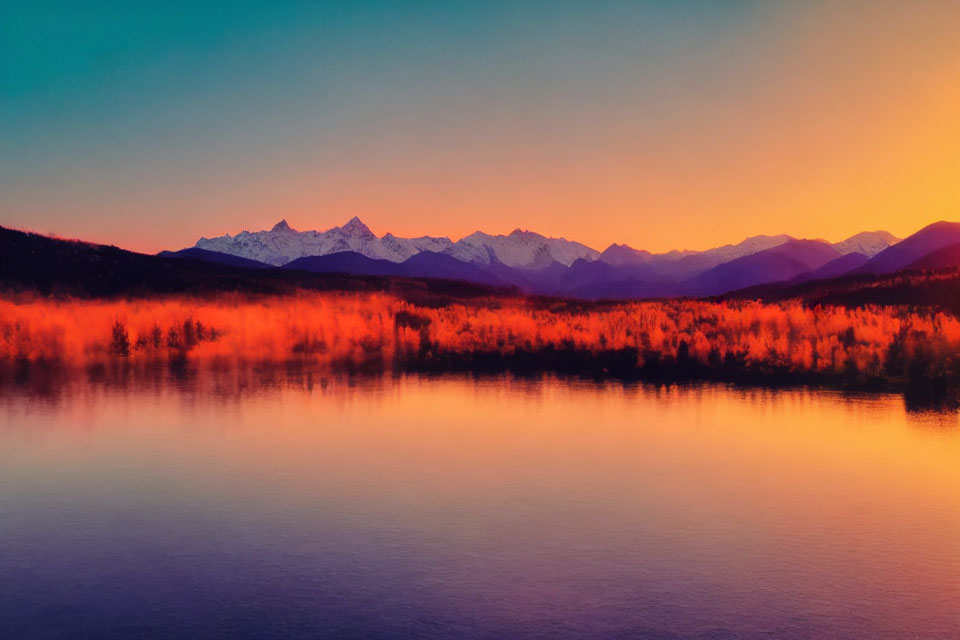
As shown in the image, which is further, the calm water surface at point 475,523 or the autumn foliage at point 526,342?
the autumn foliage at point 526,342

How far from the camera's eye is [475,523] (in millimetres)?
7008

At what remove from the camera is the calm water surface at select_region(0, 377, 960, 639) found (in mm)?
5145

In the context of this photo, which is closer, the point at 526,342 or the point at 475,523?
the point at 475,523

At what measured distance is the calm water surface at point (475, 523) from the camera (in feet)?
16.9

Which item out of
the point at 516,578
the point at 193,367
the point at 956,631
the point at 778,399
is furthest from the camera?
the point at 193,367

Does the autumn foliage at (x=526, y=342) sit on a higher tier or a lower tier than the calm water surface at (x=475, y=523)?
higher

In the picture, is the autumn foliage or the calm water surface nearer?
the calm water surface

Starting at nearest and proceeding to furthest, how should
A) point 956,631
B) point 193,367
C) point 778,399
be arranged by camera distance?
1. point 956,631
2. point 778,399
3. point 193,367

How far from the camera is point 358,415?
1219cm

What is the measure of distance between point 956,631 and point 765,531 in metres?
1.97

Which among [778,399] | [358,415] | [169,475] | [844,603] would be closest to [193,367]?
[358,415]

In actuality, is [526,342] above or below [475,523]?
above

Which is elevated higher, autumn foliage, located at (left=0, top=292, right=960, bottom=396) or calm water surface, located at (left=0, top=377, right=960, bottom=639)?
autumn foliage, located at (left=0, top=292, right=960, bottom=396)

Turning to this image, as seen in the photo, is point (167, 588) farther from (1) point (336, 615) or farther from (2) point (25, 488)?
(2) point (25, 488)
